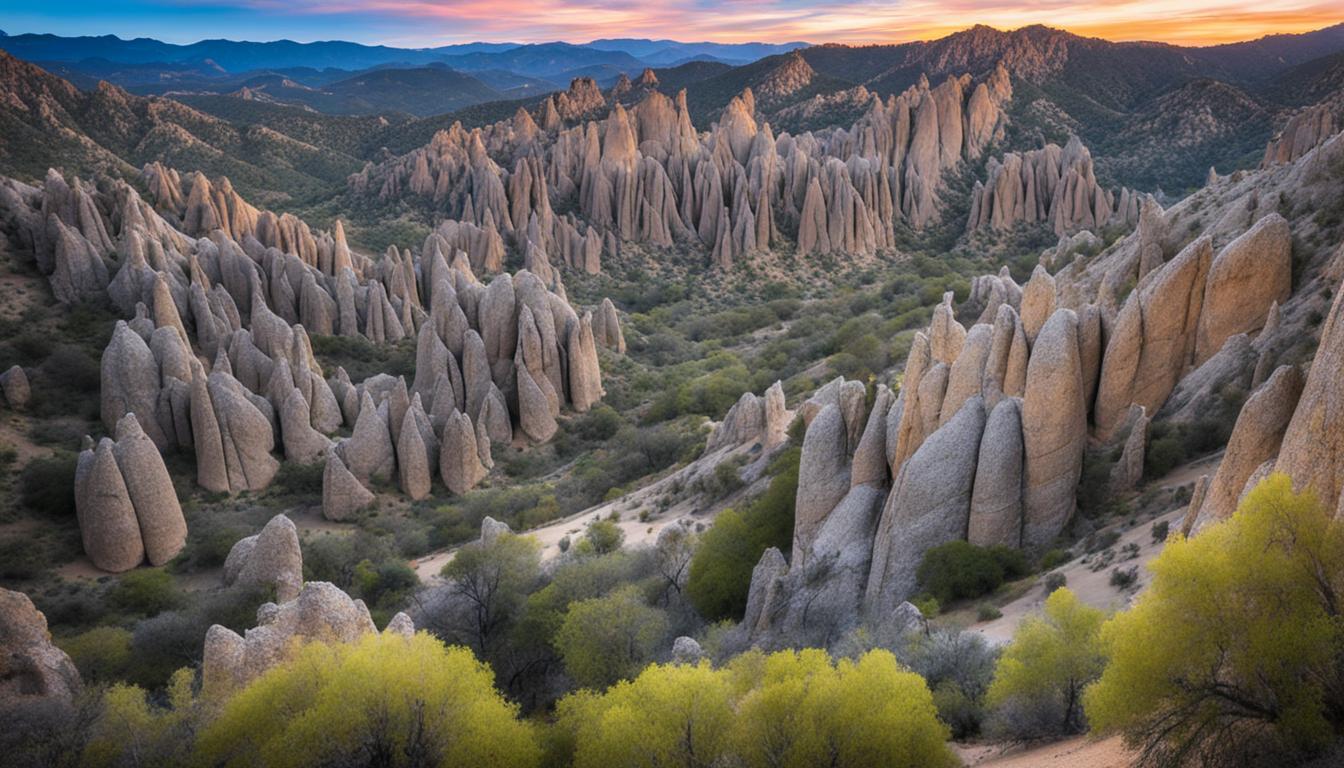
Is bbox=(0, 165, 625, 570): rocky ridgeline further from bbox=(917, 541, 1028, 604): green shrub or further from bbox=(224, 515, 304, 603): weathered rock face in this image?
bbox=(917, 541, 1028, 604): green shrub

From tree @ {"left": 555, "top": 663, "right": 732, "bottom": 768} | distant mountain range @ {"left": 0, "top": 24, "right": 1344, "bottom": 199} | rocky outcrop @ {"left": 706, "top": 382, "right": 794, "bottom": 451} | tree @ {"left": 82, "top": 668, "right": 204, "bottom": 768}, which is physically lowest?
rocky outcrop @ {"left": 706, "top": 382, "right": 794, "bottom": 451}

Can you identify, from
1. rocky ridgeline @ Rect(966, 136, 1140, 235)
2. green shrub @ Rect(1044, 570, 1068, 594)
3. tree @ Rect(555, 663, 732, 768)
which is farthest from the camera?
rocky ridgeline @ Rect(966, 136, 1140, 235)

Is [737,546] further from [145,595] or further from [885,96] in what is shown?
[885,96]

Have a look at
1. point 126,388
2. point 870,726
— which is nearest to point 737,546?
point 870,726

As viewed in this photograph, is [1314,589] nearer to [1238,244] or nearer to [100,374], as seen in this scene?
[1238,244]

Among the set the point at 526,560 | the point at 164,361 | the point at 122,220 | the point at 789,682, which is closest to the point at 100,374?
the point at 164,361

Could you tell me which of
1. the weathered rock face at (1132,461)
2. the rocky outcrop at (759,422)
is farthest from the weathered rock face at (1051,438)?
the rocky outcrop at (759,422)

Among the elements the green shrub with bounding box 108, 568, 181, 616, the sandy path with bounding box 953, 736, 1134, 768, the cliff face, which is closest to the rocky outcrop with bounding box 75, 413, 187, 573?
the green shrub with bounding box 108, 568, 181, 616
